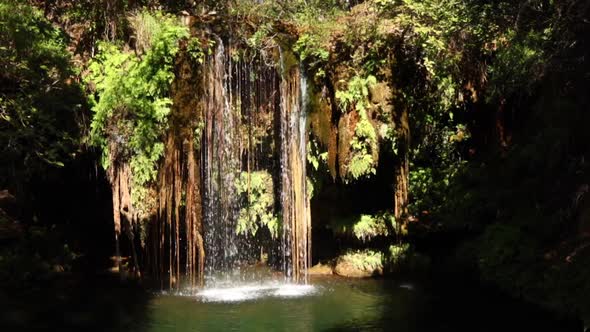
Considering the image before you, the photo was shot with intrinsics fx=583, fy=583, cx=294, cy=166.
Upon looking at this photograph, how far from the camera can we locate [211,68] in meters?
12.2

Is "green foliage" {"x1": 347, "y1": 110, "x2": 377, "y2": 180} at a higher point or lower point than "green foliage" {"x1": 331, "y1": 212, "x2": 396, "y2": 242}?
higher

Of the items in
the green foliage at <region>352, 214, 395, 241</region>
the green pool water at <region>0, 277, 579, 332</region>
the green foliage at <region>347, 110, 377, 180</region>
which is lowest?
the green pool water at <region>0, 277, 579, 332</region>

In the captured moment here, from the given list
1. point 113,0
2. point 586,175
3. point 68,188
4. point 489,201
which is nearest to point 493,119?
point 489,201

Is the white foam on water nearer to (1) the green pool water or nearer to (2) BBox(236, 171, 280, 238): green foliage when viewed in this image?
(1) the green pool water

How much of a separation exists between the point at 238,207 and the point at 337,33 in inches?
177

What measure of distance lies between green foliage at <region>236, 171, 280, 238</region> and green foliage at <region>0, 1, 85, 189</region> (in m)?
3.83

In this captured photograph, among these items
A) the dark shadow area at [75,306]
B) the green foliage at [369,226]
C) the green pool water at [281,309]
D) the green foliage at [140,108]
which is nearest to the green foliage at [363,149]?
the green foliage at [369,226]

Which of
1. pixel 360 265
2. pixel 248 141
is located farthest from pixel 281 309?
pixel 248 141

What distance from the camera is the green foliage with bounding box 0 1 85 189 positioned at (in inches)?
364

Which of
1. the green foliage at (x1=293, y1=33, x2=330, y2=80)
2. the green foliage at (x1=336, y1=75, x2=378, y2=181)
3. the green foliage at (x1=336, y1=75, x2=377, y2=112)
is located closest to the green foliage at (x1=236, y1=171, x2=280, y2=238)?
the green foliage at (x1=336, y1=75, x2=378, y2=181)

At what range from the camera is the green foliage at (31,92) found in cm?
923

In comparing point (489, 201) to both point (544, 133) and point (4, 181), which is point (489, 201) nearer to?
point (544, 133)

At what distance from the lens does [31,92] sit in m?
10.1

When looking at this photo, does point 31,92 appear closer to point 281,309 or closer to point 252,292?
point 252,292
